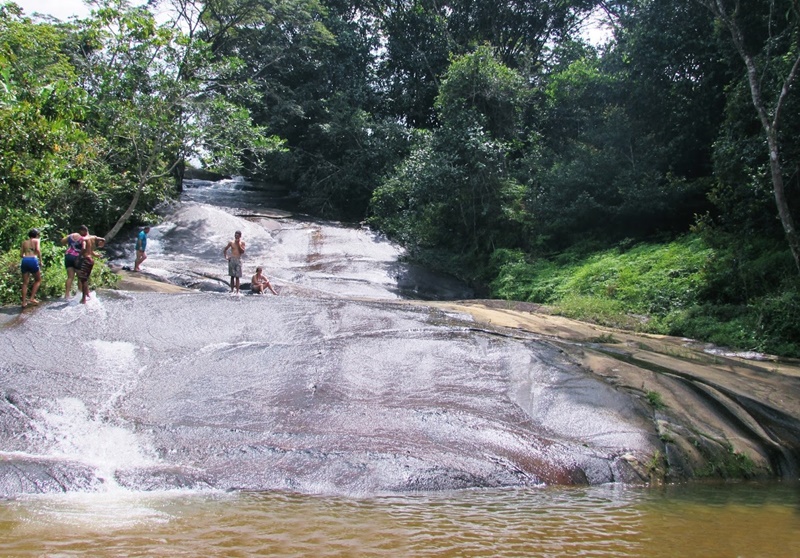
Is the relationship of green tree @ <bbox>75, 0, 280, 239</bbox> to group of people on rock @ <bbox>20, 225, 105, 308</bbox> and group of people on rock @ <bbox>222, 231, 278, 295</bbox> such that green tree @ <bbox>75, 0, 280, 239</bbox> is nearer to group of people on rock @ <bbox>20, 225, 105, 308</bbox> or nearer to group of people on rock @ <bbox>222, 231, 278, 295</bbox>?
group of people on rock @ <bbox>222, 231, 278, 295</bbox>

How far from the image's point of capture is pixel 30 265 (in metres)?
11.2

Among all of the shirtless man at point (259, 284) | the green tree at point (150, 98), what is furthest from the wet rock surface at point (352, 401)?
the green tree at point (150, 98)

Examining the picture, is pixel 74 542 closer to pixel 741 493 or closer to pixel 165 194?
pixel 741 493

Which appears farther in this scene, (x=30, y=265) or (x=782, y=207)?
(x=782, y=207)

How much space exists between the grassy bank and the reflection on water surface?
26.6ft

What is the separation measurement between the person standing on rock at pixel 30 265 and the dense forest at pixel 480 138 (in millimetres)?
697

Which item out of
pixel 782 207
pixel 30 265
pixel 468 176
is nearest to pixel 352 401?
pixel 30 265

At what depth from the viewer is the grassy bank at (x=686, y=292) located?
1371 cm

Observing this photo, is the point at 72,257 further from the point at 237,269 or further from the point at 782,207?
the point at 782,207

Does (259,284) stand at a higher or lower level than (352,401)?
higher

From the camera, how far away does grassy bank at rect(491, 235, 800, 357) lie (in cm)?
1371

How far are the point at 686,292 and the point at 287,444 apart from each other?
12387 millimetres

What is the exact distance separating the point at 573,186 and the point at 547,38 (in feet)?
55.1

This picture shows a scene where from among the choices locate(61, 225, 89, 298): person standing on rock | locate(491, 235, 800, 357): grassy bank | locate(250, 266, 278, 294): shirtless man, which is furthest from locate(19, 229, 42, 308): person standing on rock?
locate(491, 235, 800, 357): grassy bank
